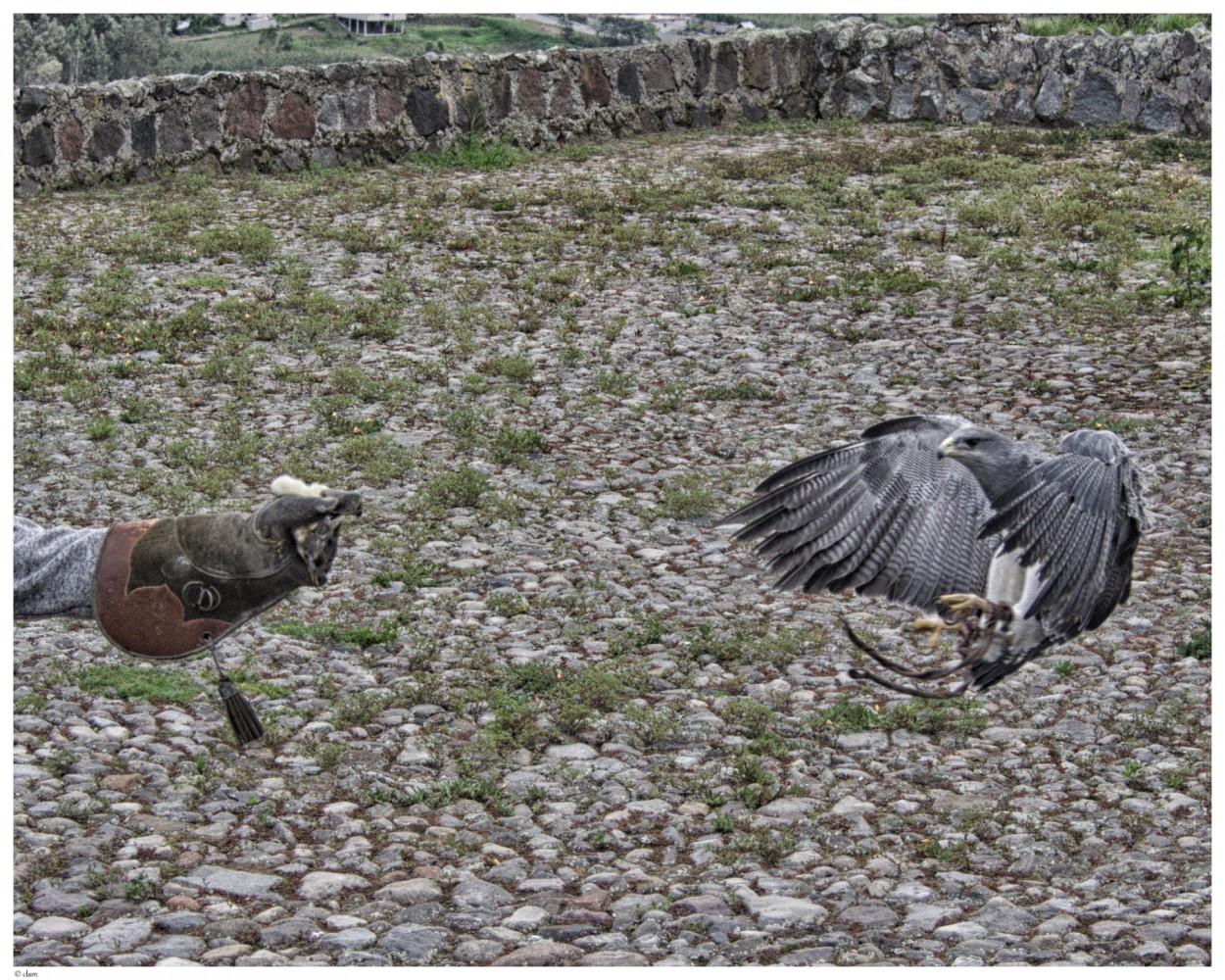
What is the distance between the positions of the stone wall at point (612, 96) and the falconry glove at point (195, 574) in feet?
45.4

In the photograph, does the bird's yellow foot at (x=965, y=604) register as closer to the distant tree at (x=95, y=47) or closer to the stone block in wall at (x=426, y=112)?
the stone block in wall at (x=426, y=112)

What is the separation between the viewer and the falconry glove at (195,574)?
367 cm

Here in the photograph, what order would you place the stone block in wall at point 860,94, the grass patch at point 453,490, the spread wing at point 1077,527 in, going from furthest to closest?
the stone block in wall at point 860,94 → the grass patch at point 453,490 → the spread wing at point 1077,527

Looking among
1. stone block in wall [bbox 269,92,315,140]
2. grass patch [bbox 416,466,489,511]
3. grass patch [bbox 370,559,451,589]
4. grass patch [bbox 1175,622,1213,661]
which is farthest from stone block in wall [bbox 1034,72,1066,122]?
grass patch [bbox 370,559,451,589]

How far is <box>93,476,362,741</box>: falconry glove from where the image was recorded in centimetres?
367

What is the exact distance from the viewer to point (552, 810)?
6156 millimetres

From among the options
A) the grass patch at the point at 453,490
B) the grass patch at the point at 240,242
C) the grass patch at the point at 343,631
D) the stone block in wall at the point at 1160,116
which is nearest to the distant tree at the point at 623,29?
the stone block in wall at the point at 1160,116

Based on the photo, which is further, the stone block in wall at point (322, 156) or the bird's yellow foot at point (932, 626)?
the stone block in wall at point (322, 156)

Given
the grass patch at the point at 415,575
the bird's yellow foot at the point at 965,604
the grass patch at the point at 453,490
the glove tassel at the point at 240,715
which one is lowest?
the grass patch at the point at 415,575

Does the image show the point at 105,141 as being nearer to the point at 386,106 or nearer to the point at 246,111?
the point at 246,111

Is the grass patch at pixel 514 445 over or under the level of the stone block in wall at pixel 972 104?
under

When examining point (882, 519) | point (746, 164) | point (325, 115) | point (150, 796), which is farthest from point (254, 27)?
point (882, 519)

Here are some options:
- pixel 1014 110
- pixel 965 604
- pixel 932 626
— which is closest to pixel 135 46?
pixel 1014 110

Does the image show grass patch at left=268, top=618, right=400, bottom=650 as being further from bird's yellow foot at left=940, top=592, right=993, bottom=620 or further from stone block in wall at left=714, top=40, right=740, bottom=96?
stone block in wall at left=714, top=40, right=740, bottom=96
